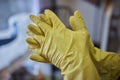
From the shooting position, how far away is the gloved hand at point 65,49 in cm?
68

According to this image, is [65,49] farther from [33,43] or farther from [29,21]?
[29,21]

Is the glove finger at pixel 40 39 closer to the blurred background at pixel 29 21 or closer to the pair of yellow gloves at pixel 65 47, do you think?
the pair of yellow gloves at pixel 65 47

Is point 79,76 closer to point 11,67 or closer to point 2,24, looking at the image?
point 2,24

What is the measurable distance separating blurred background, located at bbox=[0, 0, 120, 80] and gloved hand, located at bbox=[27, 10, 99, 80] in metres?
1.38

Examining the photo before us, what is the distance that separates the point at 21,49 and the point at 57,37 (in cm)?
159

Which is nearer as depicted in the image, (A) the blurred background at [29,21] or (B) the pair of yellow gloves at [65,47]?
(B) the pair of yellow gloves at [65,47]

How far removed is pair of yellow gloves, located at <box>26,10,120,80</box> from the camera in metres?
0.68

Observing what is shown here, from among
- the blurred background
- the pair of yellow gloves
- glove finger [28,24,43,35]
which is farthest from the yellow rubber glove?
the blurred background

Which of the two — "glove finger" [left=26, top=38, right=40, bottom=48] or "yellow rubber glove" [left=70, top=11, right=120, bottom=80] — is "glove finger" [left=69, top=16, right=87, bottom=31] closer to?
"yellow rubber glove" [left=70, top=11, right=120, bottom=80]

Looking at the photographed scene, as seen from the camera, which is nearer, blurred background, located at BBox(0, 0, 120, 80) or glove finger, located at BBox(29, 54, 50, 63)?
glove finger, located at BBox(29, 54, 50, 63)

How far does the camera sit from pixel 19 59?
2305 mm

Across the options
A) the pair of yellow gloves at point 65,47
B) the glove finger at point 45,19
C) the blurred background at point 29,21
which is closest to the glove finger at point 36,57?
the pair of yellow gloves at point 65,47

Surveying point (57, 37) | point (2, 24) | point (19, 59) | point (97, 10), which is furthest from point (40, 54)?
point (97, 10)

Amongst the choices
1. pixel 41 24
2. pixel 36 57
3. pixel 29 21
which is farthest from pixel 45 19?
pixel 29 21
